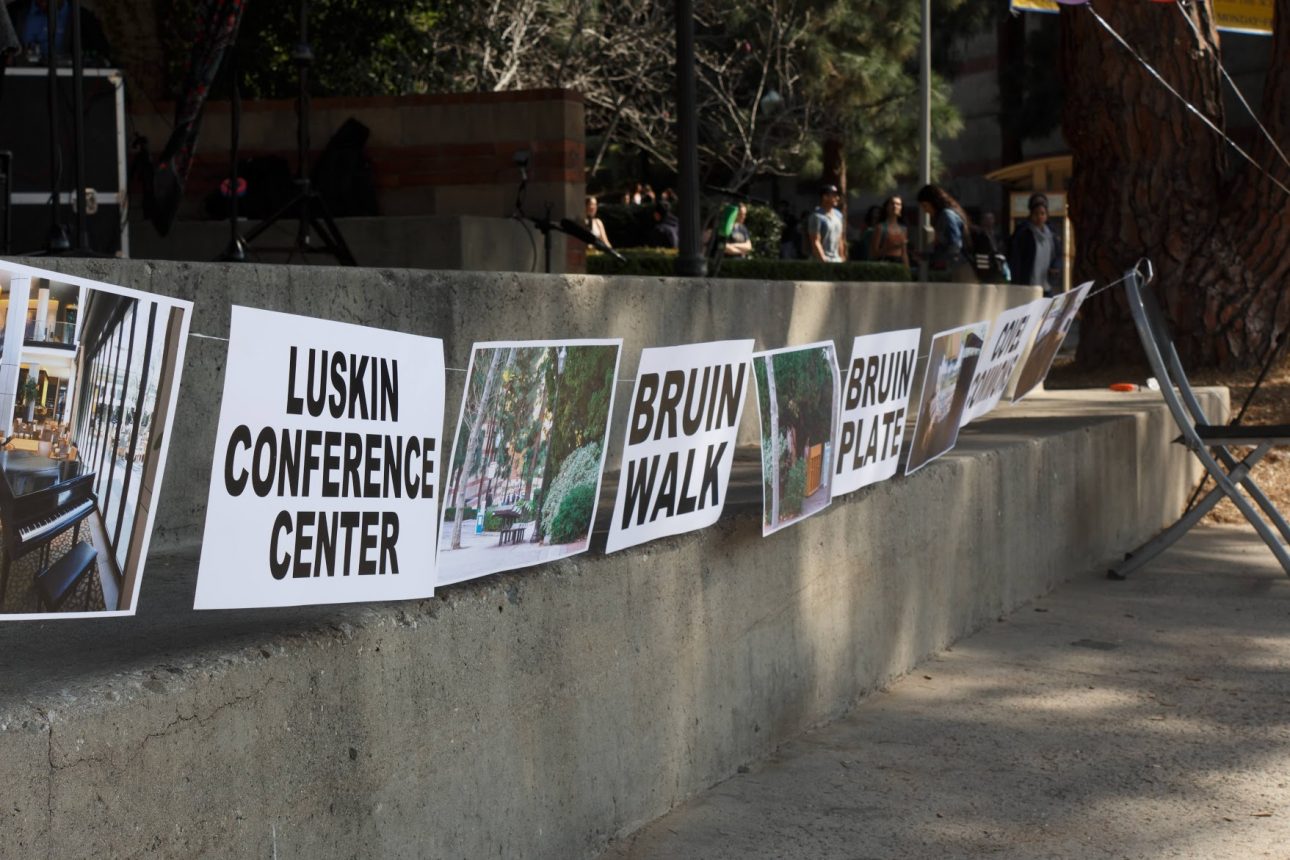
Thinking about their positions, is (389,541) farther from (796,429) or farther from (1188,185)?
(1188,185)

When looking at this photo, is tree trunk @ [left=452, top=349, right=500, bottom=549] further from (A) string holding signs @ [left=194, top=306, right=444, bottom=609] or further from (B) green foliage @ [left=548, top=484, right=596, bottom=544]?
(B) green foliage @ [left=548, top=484, right=596, bottom=544]

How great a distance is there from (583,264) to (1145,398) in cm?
387

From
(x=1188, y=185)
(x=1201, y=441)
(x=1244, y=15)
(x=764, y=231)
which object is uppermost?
(x=1244, y=15)

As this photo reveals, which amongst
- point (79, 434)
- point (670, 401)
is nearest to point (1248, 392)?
point (670, 401)

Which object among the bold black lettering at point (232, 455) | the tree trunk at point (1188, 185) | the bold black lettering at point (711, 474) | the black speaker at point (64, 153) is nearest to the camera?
the bold black lettering at point (232, 455)

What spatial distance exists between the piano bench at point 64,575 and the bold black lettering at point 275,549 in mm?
353

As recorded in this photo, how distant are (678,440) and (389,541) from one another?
116 centimetres

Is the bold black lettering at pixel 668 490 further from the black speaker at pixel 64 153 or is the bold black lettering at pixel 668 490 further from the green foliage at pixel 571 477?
the black speaker at pixel 64 153

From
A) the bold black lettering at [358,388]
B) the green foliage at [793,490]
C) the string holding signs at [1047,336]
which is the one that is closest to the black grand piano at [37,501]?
the bold black lettering at [358,388]

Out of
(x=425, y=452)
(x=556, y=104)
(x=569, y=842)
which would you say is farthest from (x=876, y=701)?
(x=556, y=104)

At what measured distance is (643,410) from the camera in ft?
12.2

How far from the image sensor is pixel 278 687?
2568 millimetres

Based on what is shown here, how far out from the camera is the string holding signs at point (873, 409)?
478 cm

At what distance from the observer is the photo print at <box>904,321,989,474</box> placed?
214 inches
